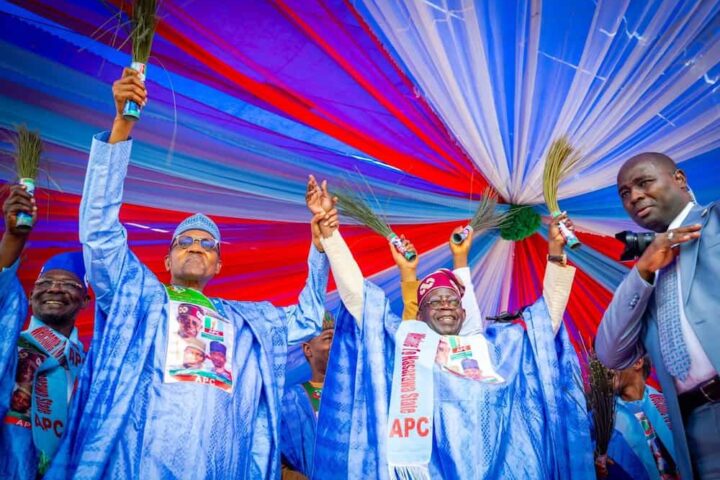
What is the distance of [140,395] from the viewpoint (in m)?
3.12

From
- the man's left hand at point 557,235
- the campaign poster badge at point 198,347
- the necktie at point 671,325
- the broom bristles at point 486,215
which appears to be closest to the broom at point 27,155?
the campaign poster badge at point 198,347

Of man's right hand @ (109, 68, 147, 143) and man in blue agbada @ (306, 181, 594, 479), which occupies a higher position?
man's right hand @ (109, 68, 147, 143)

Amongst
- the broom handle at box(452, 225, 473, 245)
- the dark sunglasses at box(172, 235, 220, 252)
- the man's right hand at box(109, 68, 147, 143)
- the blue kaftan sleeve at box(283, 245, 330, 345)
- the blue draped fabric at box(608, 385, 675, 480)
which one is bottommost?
the blue draped fabric at box(608, 385, 675, 480)

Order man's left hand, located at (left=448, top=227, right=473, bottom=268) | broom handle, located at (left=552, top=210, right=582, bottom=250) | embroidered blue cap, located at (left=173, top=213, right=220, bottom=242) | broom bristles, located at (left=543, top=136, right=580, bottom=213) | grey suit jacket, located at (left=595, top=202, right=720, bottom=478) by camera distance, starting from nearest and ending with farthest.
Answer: grey suit jacket, located at (left=595, top=202, right=720, bottom=478), broom handle, located at (left=552, top=210, right=582, bottom=250), embroidered blue cap, located at (left=173, top=213, right=220, bottom=242), broom bristles, located at (left=543, top=136, right=580, bottom=213), man's left hand, located at (left=448, top=227, right=473, bottom=268)

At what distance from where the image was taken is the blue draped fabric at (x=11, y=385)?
336 cm

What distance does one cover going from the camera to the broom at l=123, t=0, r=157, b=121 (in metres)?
3.26

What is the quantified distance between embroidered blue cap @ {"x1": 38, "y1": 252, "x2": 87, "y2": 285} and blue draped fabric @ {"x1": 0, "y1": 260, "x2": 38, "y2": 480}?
535mm

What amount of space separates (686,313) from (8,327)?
9.69ft

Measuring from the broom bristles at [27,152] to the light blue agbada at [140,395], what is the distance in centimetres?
64

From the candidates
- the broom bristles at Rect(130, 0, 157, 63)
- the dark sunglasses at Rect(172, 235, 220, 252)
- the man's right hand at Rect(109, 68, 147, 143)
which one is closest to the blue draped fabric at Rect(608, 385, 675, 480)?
the dark sunglasses at Rect(172, 235, 220, 252)

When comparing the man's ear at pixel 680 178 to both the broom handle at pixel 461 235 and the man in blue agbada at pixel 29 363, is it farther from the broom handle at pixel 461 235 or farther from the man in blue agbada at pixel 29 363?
the man in blue agbada at pixel 29 363

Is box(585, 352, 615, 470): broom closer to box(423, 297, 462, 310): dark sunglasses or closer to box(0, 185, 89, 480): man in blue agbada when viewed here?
box(423, 297, 462, 310): dark sunglasses

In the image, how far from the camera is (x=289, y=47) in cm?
385

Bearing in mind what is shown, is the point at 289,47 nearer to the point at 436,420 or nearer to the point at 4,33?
the point at 4,33
